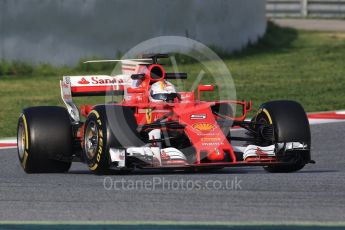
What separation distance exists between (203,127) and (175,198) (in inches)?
77.4

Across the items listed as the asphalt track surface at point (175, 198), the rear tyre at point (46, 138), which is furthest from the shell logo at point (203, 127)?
the rear tyre at point (46, 138)

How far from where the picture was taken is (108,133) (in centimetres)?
906

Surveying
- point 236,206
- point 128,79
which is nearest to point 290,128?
point 128,79

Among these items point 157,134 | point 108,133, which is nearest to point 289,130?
point 157,134

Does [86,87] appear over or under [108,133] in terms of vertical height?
over

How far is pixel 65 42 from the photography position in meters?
19.8

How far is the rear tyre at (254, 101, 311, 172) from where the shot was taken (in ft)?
31.1

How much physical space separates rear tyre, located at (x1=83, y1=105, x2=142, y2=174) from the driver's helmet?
2.05 feet

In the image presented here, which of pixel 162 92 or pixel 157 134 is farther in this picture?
pixel 162 92

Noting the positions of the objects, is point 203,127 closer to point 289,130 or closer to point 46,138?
point 289,130

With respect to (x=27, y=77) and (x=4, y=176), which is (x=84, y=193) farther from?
(x=27, y=77)

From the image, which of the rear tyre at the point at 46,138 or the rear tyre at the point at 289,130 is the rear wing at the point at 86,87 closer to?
the rear tyre at the point at 46,138

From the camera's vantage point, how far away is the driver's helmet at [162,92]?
9923 mm

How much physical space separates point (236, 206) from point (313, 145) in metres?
5.77
